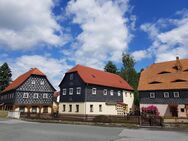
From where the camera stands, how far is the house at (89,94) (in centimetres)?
4284

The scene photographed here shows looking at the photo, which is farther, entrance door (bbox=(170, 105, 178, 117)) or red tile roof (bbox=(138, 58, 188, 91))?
red tile roof (bbox=(138, 58, 188, 91))

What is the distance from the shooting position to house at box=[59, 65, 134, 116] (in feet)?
141

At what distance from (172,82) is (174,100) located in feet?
10.8

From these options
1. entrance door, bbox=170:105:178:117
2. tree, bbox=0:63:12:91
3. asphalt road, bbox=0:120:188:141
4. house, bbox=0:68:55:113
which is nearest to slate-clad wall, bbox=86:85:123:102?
entrance door, bbox=170:105:178:117

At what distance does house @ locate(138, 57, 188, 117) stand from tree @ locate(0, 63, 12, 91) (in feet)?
158

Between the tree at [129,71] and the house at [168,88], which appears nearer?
the house at [168,88]

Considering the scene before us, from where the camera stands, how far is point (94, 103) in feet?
143

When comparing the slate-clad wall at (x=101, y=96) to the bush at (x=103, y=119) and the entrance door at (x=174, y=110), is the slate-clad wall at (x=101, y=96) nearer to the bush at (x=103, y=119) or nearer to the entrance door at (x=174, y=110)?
the bush at (x=103, y=119)

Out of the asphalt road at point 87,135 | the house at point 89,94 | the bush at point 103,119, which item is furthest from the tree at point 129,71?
the asphalt road at point 87,135

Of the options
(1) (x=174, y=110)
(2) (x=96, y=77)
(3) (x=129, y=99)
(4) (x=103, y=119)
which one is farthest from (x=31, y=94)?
(1) (x=174, y=110)

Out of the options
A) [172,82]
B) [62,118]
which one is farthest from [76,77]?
[172,82]

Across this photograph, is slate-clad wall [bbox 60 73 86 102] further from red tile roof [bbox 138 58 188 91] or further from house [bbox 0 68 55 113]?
red tile roof [bbox 138 58 188 91]

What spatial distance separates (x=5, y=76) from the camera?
248 feet

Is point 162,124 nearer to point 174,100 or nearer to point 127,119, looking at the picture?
point 127,119
